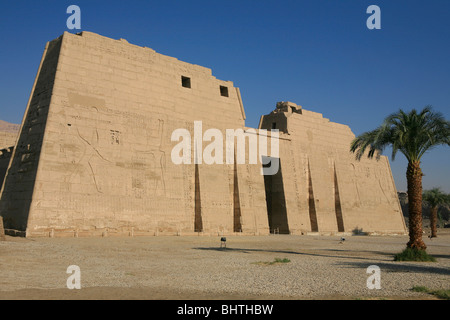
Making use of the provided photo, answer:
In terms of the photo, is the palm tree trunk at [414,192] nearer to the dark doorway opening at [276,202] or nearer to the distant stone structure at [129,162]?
the distant stone structure at [129,162]

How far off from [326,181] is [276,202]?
207 inches

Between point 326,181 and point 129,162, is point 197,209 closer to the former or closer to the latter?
point 129,162

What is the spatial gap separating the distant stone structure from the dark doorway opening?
0.07 meters

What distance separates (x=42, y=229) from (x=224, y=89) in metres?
14.6

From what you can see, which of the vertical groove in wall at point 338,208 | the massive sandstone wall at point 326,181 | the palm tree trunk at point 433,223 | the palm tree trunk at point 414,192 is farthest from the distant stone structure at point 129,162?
the palm tree trunk at point 414,192

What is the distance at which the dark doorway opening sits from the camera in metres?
27.9

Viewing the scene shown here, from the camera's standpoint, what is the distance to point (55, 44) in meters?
19.8

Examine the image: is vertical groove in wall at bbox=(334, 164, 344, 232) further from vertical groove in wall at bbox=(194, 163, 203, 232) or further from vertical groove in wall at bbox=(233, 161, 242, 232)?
vertical groove in wall at bbox=(194, 163, 203, 232)

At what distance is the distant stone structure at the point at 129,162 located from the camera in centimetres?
1784

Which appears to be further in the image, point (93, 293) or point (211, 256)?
point (211, 256)

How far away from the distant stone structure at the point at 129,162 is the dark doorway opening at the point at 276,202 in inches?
2.8
